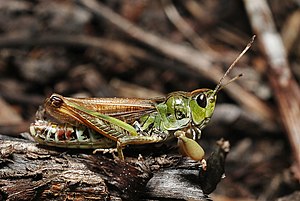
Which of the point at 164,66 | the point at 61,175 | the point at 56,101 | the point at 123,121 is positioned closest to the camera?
the point at 61,175

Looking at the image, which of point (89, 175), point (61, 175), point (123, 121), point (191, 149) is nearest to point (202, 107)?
point (191, 149)

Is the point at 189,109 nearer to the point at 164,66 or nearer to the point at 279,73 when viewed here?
the point at 279,73

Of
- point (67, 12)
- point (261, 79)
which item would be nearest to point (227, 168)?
point (261, 79)

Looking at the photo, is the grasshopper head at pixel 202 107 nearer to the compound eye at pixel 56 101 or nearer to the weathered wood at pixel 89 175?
the weathered wood at pixel 89 175

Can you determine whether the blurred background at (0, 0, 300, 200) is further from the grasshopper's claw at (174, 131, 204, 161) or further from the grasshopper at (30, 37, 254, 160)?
the grasshopper's claw at (174, 131, 204, 161)

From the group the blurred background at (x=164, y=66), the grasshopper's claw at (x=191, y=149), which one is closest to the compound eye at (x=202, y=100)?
the grasshopper's claw at (x=191, y=149)

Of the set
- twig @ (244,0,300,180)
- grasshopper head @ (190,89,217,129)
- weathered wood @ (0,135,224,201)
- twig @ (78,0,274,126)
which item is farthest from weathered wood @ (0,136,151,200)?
twig @ (78,0,274,126)

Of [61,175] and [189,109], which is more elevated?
[189,109]
